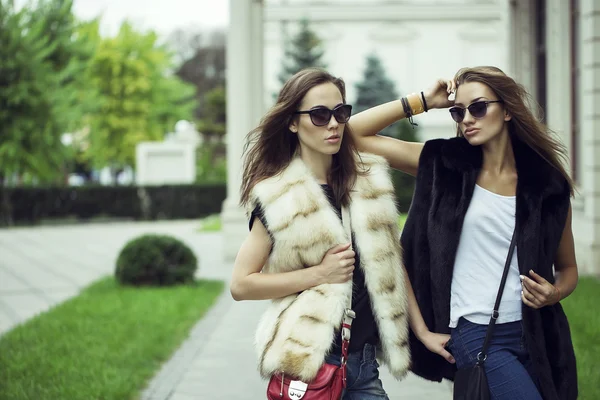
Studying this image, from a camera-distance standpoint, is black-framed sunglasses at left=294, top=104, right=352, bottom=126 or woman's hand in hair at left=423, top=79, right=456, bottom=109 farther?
woman's hand in hair at left=423, top=79, right=456, bottom=109

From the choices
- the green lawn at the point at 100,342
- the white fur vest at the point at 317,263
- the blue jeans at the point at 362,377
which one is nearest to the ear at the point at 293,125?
the white fur vest at the point at 317,263

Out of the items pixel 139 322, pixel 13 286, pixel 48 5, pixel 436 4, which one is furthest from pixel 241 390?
pixel 436 4

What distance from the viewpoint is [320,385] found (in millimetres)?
2498

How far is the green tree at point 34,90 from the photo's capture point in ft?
74.6

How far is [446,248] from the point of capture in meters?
2.73

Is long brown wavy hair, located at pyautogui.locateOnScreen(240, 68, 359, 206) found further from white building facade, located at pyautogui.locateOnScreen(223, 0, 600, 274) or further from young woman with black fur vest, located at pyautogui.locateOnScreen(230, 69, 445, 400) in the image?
white building facade, located at pyautogui.locateOnScreen(223, 0, 600, 274)

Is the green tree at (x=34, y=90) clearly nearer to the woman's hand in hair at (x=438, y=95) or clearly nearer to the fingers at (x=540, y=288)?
the woman's hand in hair at (x=438, y=95)

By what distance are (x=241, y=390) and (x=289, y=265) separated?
9.79 ft

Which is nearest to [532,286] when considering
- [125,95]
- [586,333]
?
[586,333]

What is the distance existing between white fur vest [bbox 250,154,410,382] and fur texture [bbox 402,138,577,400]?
0.15m

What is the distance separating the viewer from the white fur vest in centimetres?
256

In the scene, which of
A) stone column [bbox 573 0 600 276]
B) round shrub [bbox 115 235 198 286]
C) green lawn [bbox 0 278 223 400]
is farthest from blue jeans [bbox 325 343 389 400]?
stone column [bbox 573 0 600 276]

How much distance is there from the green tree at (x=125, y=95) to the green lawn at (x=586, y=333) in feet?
117

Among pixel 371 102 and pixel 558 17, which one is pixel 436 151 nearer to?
pixel 558 17
